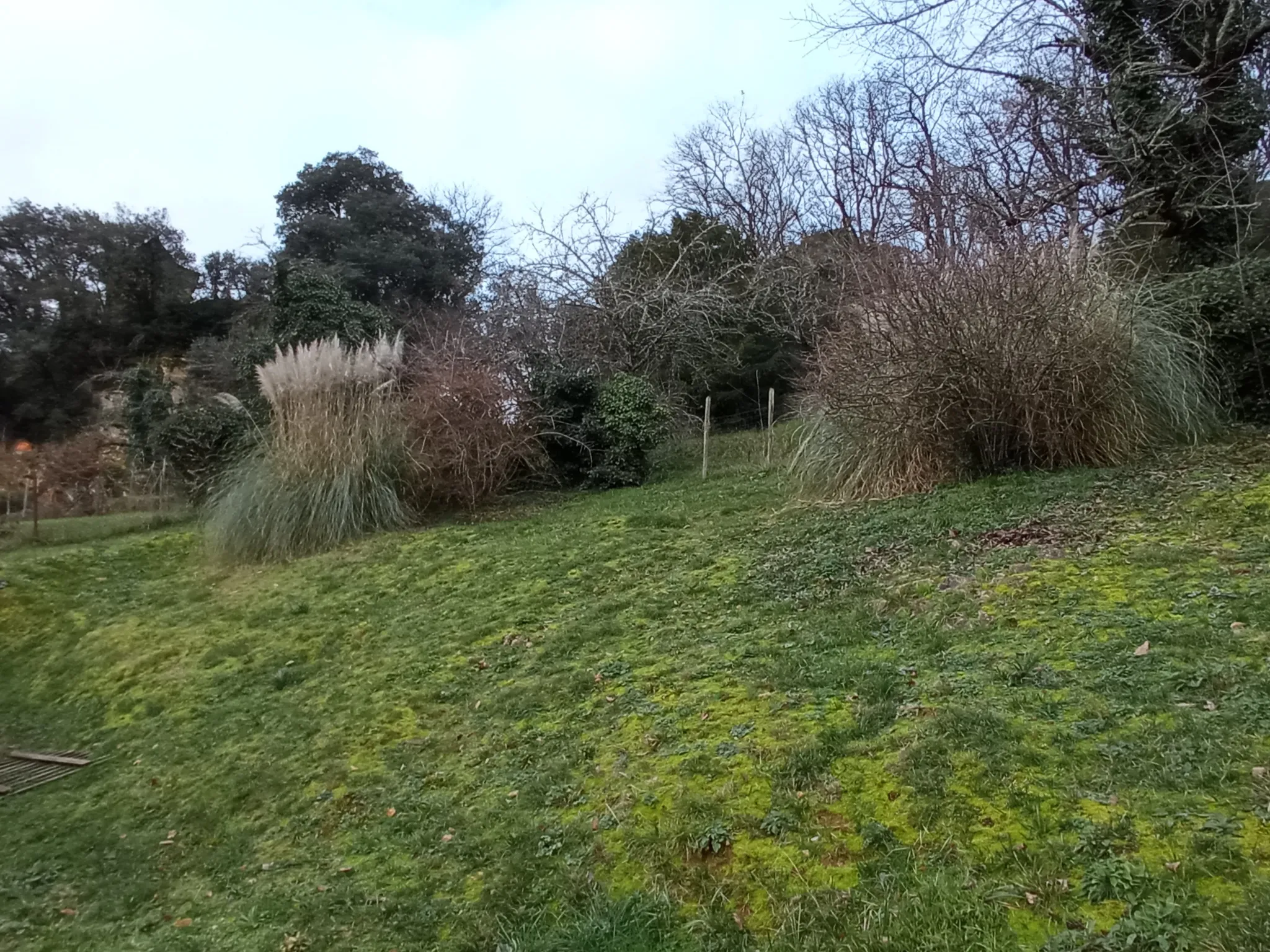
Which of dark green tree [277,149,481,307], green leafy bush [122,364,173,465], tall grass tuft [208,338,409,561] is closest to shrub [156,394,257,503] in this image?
green leafy bush [122,364,173,465]

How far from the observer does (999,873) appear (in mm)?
1973

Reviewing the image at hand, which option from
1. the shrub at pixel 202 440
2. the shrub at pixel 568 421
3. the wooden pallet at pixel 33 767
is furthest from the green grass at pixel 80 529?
the wooden pallet at pixel 33 767

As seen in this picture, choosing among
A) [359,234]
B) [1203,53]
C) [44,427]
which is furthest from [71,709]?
[44,427]

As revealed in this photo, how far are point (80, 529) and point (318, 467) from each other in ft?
20.1

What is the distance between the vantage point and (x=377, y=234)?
67.6ft

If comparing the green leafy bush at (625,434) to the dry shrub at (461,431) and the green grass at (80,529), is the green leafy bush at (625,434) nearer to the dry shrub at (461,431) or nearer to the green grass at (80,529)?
the dry shrub at (461,431)

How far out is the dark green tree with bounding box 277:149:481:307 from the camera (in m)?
20.1

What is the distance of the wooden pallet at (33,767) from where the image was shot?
161 inches

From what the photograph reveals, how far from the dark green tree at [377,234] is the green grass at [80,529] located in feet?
29.3

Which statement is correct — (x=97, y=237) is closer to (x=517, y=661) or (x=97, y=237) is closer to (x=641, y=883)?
(x=517, y=661)

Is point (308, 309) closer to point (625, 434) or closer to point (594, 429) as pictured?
point (594, 429)

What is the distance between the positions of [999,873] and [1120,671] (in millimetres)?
1126

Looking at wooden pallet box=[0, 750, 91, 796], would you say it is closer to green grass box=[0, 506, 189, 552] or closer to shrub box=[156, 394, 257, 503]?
shrub box=[156, 394, 257, 503]

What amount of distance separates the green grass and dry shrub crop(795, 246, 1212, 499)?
9113 millimetres
